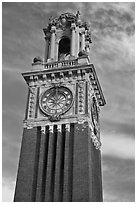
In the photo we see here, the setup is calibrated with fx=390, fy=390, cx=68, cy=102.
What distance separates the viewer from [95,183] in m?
36.5

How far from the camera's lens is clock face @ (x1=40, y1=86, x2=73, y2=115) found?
38.5 m

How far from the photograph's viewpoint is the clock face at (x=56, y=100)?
38.5 meters

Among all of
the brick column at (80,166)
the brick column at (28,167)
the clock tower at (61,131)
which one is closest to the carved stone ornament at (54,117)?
the clock tower at (61,131)

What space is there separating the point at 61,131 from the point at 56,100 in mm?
3812

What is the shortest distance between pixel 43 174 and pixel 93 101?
11.2m

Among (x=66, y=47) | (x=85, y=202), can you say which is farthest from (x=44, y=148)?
(x=66, y=47)

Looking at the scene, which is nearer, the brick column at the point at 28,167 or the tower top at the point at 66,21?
the brick column at the point at 28,167

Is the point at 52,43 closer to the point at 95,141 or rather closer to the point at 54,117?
the point at 54,117

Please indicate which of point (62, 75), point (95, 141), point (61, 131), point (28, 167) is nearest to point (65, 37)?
point (62, 75)

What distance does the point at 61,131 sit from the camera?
3706 cm

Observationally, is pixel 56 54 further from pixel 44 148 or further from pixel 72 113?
pixel 44 148

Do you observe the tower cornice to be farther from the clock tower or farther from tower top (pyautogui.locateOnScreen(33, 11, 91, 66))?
tower top (pyautogui.locateOnScreen(33, 11, 91, 66))

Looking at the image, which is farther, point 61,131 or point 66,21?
point 66,21

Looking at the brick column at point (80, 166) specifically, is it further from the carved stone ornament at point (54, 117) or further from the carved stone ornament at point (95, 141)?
the carved stone ornament at point (95, 141)
